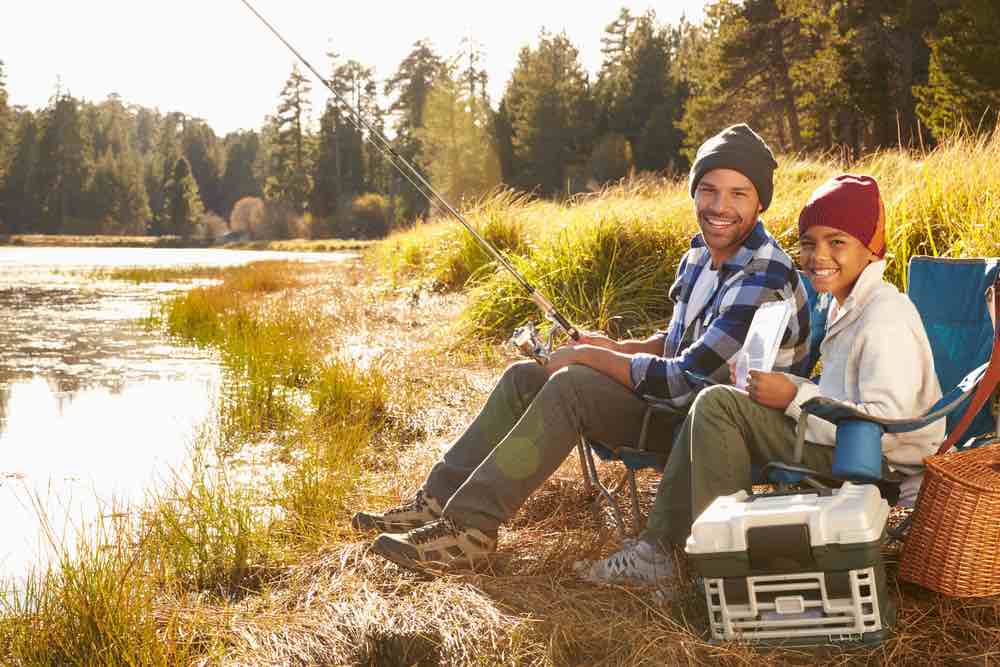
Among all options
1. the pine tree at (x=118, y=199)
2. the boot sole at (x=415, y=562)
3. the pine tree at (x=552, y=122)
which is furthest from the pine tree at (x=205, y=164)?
the boot sole at (x=415, y=562)

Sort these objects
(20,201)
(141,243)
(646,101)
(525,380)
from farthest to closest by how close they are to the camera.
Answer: (20,201), (141,243), (646,101), (525,380)

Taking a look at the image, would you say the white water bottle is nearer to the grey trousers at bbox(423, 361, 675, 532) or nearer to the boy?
the boy

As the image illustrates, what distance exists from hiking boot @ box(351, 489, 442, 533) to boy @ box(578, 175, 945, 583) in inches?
33.5

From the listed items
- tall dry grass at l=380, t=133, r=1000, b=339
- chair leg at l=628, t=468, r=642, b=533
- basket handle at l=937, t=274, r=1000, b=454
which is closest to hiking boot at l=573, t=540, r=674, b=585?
chair leg at l=628, t=468, r=642, b=533

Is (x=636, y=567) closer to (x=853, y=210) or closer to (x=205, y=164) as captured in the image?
(x=853, y=210)

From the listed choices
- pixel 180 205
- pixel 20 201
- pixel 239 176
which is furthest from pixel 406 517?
pixel 239 176

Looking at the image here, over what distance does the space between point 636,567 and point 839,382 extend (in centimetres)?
75

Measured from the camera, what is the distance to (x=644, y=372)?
2857mm

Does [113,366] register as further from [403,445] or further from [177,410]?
[403,445]

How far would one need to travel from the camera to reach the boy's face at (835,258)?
256 centimetres

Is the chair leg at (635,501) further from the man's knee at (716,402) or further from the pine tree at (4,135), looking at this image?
the pine tree at (4,135)

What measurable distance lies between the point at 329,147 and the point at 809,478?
53.5 metres

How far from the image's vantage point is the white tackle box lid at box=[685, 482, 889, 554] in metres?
2.12

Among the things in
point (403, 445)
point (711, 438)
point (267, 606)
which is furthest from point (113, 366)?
point (711, 438)
